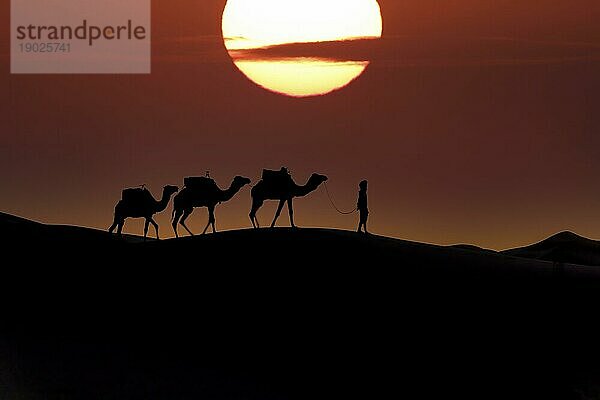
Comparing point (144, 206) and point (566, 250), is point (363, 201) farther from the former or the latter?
point (566, 250)

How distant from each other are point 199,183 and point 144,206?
7.02 feet

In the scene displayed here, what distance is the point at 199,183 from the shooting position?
31125 millimetres

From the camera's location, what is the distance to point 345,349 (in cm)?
2741

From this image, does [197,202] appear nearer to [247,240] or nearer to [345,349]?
[247,240]

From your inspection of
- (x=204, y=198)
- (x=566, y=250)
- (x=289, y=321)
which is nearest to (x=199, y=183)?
(x=204, y=198)

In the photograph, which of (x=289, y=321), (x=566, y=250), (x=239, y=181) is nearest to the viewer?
(x=289, y=321)

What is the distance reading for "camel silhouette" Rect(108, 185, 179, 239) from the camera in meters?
32.3

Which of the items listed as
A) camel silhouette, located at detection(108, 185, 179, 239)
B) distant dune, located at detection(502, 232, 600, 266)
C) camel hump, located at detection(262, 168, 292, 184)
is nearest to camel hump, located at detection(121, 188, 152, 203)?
camel silhouette, located at detection(108, 185, 179, 239)

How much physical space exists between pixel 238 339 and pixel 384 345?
341 centimetres

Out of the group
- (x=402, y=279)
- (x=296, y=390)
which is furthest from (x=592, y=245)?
(x=296, y=390)

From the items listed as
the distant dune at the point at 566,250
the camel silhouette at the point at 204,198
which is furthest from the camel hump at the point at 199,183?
the distant dune at the point at 566,250

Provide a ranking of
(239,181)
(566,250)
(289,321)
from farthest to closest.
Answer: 1. (566,250)
2. (239,181)
3. (289,321)

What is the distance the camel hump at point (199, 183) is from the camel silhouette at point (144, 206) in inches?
66.1

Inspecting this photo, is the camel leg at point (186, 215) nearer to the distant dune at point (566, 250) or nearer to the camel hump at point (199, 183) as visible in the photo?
the camel hump at point (199, 183)
